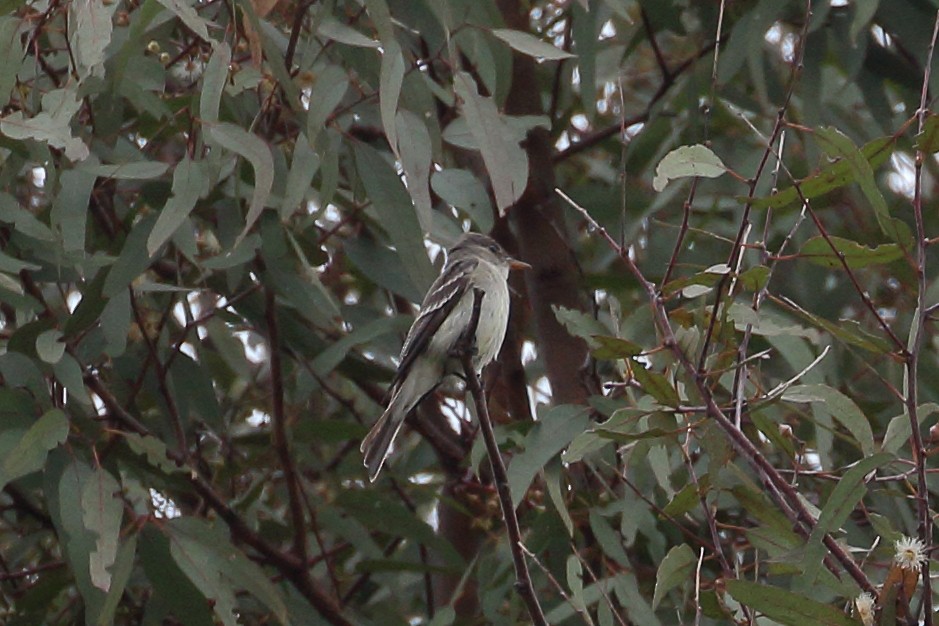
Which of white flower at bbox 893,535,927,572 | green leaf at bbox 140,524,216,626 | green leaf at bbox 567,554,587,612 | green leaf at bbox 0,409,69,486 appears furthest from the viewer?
green leaf at bbox 140,524,216,626

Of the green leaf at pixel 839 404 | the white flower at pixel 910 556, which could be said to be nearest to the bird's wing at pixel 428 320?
the green leaf at pixel 839 404

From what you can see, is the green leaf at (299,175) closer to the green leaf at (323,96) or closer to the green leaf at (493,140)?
the green leaf at (323,96)

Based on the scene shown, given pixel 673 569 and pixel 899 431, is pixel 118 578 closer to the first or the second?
pixel 673 569

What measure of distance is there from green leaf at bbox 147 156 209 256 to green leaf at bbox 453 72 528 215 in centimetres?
54

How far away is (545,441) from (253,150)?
34.4 inches

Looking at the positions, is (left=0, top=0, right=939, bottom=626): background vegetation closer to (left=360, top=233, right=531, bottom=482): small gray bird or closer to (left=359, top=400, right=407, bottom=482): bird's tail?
(left=360, top=233, right=531, bottom=482): small gray bird

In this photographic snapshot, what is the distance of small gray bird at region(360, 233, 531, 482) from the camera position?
3.52 m

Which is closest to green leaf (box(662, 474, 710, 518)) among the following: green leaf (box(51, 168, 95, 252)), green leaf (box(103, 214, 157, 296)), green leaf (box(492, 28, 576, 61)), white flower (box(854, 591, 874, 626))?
white flower (box(854, 591, 874, 626))

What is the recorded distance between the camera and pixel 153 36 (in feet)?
10.6

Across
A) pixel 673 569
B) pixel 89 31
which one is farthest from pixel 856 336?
pixel 89 31

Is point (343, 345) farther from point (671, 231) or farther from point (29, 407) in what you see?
point (671, 231)

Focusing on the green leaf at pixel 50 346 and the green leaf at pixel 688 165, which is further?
the green leaf at pixel 50 346

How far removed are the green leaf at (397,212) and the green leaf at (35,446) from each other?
0.77 metres

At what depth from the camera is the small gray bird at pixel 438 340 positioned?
3516 mm
